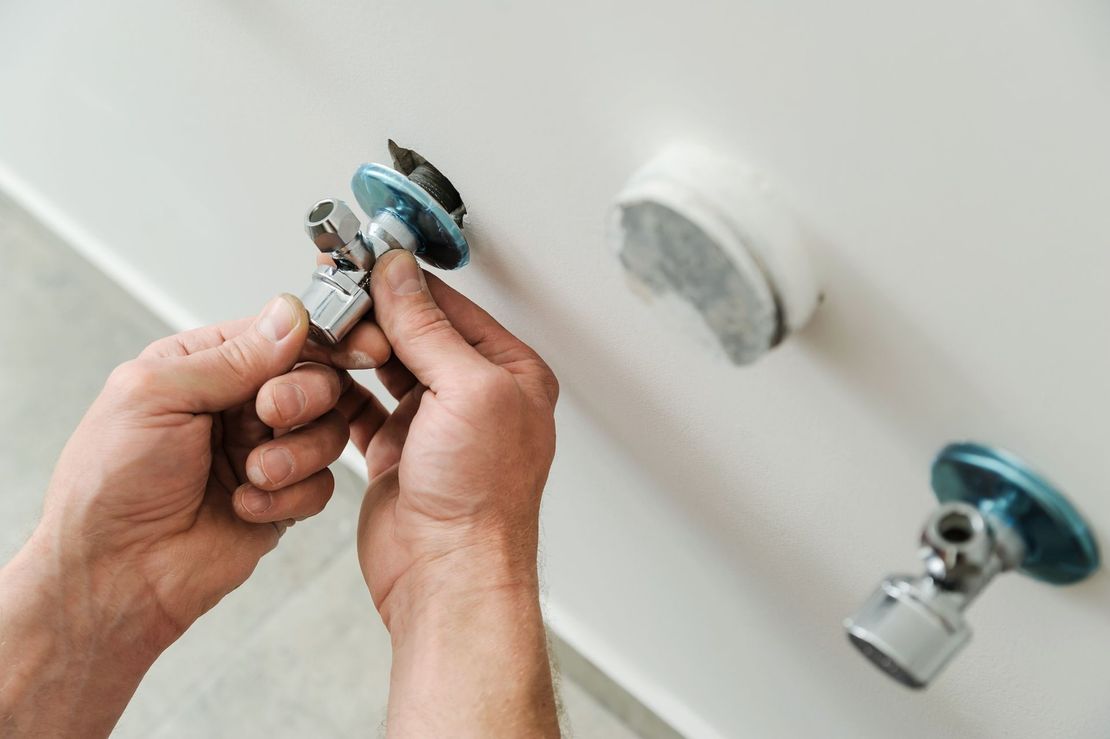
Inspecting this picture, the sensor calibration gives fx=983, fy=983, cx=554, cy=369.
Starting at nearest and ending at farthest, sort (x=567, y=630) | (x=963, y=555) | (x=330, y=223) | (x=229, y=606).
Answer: (x=963, y=555)
(x=330, y=223)
(x=567, y=630)
(x=229, y=606)

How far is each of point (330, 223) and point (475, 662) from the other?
0.71 feet

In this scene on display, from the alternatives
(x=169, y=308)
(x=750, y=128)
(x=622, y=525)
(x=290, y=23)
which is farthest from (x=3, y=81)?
(x=750, y=128)

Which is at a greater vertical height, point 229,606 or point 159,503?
point 159,503

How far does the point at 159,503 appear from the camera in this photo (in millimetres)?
529

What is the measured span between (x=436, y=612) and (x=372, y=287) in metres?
0.16

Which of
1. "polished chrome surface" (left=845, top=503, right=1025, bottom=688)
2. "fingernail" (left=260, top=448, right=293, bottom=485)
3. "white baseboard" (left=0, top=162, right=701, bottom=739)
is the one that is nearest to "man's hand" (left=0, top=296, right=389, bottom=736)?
"fingernail" (left=260, top=448, right=293, bottom=485)

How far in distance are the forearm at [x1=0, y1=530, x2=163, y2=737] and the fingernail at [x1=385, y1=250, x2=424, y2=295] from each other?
25 cm

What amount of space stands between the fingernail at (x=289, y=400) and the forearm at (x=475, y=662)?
0.35 feet

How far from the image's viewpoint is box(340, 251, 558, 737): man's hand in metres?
0.46

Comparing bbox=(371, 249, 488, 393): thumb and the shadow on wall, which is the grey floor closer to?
the shadow on wall

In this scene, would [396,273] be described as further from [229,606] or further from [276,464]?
[229,606]

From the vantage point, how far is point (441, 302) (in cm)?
50

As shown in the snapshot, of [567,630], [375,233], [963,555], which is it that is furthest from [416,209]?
[567,630]

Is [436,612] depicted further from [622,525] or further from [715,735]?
[715,735]
